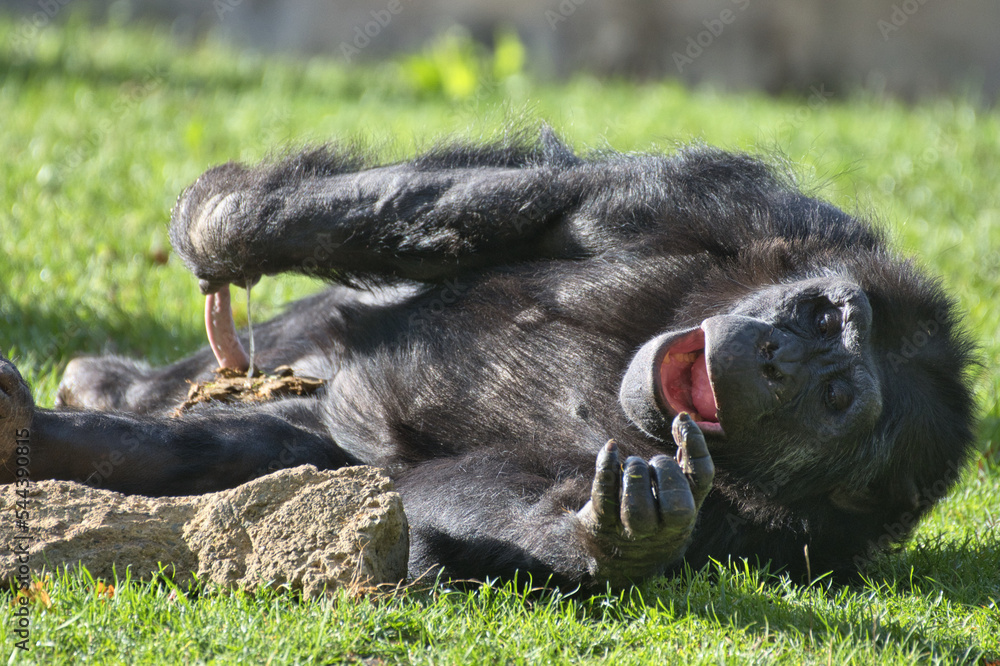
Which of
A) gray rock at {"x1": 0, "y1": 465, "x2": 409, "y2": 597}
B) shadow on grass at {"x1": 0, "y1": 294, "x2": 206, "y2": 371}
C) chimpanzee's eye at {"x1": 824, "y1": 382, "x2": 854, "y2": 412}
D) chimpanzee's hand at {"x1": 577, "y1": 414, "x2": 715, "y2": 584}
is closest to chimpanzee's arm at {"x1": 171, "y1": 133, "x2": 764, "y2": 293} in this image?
chimpanzee's eye at {"x1": 824, "y1": 382, "x2": 854, "y2": 412}

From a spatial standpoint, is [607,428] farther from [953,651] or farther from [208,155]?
[208,155]

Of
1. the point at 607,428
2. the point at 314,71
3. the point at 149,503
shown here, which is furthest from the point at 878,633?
the point at 314,71

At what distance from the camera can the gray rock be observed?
2785 millimetres

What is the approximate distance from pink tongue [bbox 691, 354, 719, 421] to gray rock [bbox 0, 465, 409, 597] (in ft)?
3.14

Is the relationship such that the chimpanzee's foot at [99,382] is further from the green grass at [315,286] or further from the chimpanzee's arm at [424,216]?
the chimpanzee's arm at [424,216]

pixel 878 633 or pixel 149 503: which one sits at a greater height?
pixel 149 503

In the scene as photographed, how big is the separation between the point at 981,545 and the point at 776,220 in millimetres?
1330

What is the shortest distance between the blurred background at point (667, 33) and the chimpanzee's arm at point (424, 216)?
9.09 meters

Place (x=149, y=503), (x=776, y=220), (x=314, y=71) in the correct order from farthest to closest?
(x=314, y=71)
(x=776, y=220)
(x=149, y=503)

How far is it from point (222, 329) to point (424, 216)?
102 centimetres

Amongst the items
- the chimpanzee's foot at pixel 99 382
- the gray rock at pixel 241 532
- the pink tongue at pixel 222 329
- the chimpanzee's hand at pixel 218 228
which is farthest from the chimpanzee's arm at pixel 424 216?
the gray rock at pixel 241 532

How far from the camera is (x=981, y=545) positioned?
3.62 m

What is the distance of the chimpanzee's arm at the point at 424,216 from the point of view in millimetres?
3639

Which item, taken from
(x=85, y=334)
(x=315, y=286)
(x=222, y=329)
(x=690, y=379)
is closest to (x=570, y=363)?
(x=690, y=379)
